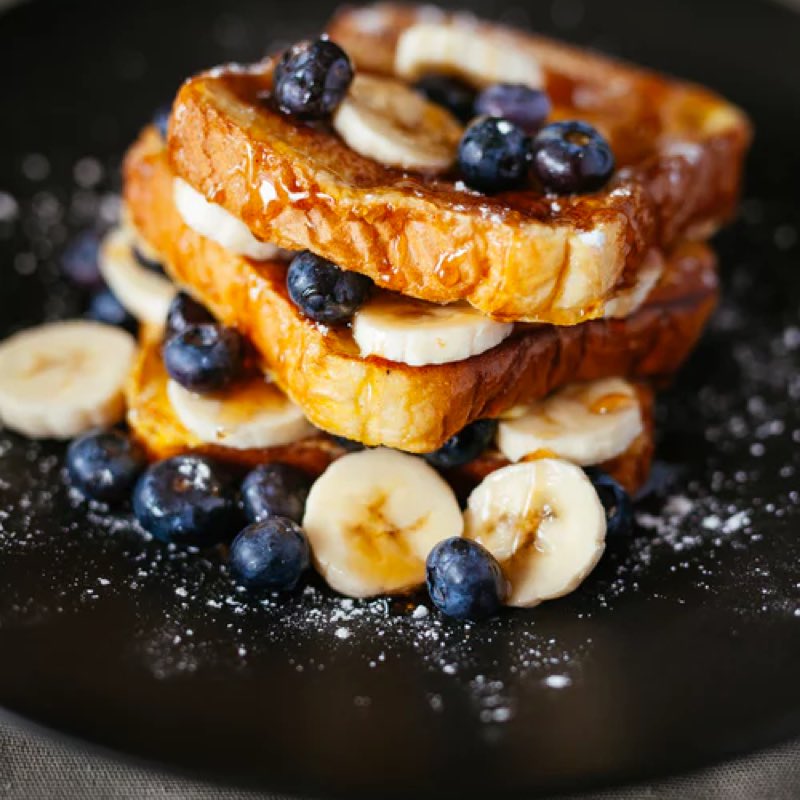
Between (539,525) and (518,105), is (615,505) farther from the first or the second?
(518,105)

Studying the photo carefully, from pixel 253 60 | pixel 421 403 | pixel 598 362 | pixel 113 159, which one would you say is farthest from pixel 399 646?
pixel 253 60

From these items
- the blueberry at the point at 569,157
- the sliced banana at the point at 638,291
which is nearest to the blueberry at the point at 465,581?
the sliced banana at the point at 638,291

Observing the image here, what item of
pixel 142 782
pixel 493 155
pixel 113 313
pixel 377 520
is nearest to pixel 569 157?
pixel 493 155

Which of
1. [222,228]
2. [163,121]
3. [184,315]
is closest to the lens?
[222,228]

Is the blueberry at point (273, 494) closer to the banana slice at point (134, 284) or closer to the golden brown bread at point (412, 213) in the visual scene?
the golden brown bread at point (412, 213)

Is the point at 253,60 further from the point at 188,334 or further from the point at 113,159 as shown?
the point at 188,334
